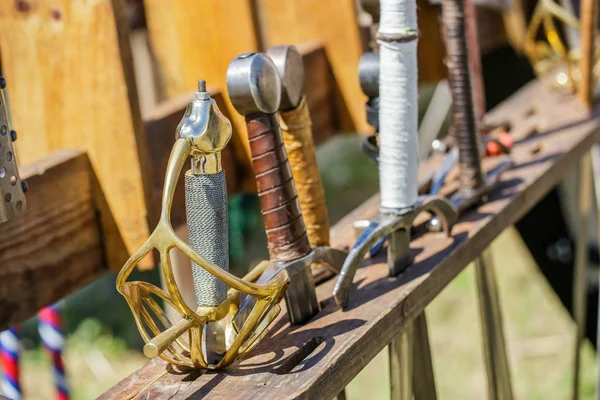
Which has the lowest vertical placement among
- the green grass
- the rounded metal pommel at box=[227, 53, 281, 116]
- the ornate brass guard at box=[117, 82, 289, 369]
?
the green grass

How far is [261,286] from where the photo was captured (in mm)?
792

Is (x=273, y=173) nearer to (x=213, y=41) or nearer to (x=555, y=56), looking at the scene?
(x=213, y=41)

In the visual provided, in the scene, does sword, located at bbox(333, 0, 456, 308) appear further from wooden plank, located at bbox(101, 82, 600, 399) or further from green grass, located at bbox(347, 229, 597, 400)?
green grass, located at bbox(347, 229, 597, 400)

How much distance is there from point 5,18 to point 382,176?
0.56 metres

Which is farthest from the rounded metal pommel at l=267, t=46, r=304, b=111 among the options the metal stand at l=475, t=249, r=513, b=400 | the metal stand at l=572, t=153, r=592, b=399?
the metal stand at l=572, t=153, r=592, b=399

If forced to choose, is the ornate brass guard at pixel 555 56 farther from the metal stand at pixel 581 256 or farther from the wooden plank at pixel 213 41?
the wooden plank at pixel 213 41

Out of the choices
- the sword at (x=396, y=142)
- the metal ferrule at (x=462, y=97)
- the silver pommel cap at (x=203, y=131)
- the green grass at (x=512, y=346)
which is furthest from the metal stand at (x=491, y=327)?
the green grass at (x=512, y=346)

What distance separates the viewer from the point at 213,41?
59.4 inches

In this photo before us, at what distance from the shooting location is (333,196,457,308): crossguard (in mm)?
954

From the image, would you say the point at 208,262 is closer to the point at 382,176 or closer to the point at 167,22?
the point at 382,176

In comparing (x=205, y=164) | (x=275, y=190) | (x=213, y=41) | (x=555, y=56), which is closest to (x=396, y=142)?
(x=275, y=190)

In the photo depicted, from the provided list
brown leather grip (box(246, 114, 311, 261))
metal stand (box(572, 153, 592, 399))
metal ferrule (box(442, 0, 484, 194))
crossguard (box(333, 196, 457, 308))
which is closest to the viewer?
brown leather grip (box(246, 114, 311, 261))

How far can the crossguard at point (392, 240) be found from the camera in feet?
3.13

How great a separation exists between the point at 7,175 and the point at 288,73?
11.9 inches
